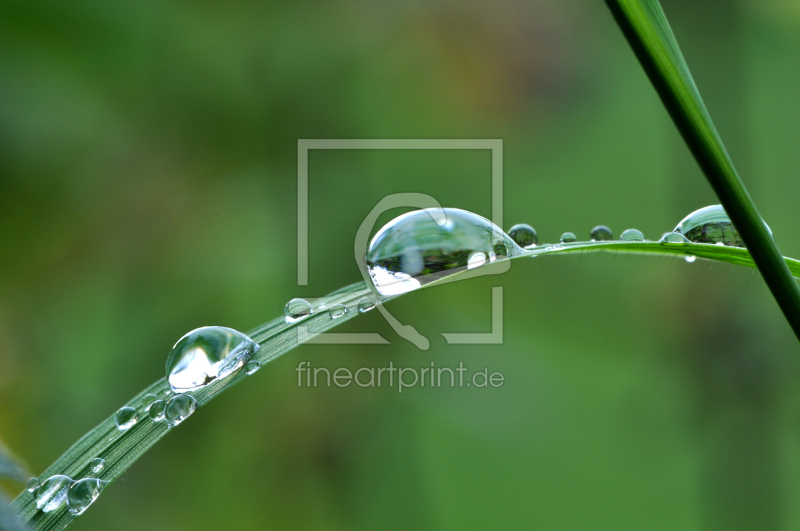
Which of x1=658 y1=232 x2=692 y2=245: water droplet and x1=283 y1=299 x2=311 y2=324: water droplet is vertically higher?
x1=658 y1=232 x2=692 y2=245: water droplet

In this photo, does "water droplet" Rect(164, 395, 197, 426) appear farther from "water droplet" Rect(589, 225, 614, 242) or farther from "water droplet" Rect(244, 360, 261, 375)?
"water droplet" Rect(589, 225, 614, 242)

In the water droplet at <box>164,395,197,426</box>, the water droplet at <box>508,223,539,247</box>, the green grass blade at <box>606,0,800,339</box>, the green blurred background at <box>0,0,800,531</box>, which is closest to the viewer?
the green grass blade at <box>606,0,800,339</box>

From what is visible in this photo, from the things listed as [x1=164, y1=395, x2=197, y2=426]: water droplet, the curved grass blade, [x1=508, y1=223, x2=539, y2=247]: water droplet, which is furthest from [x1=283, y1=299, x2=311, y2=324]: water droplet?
[x1=508, y1=223, x2=539, y2=247]: water droplet

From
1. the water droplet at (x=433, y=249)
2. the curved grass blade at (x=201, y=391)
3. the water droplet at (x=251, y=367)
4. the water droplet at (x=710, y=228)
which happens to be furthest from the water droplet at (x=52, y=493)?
the water droplet at (x=710, y=228)

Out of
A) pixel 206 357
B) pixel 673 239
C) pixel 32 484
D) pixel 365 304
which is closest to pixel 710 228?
pixel 673 239

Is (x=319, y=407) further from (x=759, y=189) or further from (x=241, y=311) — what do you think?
(x=759, y=189)

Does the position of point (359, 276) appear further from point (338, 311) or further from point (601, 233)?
point (338, 311)

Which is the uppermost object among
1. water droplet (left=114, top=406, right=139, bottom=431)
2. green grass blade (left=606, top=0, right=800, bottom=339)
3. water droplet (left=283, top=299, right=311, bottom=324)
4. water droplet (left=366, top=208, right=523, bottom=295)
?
green grass blade (left=606, top=0, right=800, bottom=339)

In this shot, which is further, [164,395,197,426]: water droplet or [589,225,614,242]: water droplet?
[589,225,614,242]: water droplet
